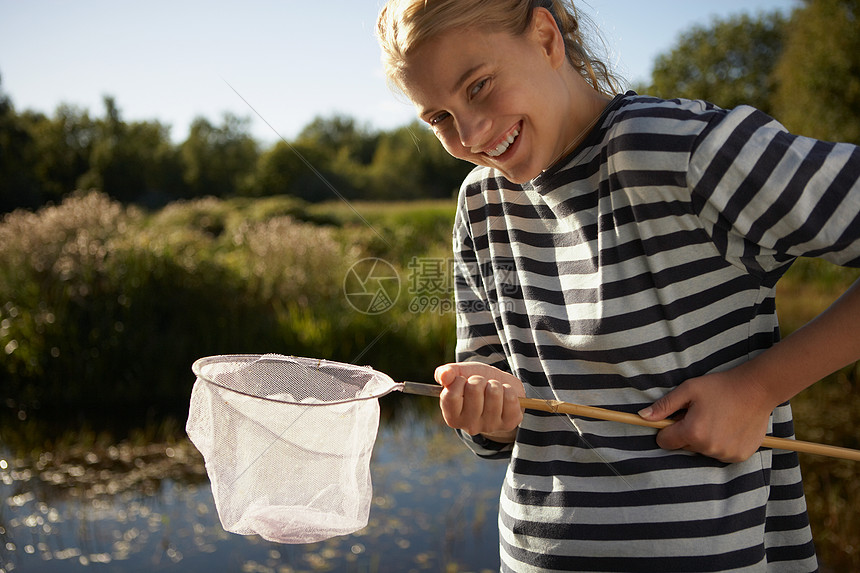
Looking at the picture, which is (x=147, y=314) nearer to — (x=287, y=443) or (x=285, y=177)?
(x=287, y=443)

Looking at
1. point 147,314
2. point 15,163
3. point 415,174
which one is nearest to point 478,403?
point 147,314

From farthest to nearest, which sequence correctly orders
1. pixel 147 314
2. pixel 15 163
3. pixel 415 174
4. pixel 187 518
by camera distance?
pixel 415 174
pixel 15 163
pixel 147 314
pixel 187 518

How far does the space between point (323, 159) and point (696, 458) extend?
1103cm

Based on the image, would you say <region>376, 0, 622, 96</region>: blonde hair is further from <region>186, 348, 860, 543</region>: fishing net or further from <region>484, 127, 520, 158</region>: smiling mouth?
<region>186, 348, 860, 543</region>: fishing net

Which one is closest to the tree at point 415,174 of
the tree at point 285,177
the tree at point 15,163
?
the tree at point 285,177

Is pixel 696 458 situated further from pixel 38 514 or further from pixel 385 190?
→ pixel 385 190

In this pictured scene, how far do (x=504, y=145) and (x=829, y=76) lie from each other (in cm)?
747

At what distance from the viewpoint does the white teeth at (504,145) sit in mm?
894

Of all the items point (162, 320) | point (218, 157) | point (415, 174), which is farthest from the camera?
point (218, 157)

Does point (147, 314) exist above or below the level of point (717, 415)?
below

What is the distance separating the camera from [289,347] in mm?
4172

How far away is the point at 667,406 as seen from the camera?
2.70 feet

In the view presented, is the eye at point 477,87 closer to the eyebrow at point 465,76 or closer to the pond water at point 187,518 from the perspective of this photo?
the eyebrow at point 465,76

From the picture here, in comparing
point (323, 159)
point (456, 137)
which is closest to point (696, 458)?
point (456, 137)
